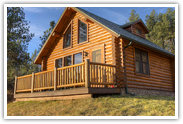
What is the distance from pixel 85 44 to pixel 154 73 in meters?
5.34

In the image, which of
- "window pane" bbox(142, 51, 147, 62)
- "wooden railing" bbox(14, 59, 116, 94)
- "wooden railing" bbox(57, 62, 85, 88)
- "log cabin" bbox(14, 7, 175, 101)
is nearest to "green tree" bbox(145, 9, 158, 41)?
"log cabin" bbox(14, 7, 175, 101)

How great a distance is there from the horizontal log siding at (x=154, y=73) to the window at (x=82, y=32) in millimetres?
3195

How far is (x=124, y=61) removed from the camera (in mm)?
10477

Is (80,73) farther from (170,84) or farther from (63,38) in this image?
(170,84)

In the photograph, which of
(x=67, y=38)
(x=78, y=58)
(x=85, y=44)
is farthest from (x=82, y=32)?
(x=78, y=58)

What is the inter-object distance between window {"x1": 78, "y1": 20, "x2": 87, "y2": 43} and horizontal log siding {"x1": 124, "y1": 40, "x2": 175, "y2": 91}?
10.5 feet

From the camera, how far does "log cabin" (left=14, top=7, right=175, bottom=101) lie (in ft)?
29.9

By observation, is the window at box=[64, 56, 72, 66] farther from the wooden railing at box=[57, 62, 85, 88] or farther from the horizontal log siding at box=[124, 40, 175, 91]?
the horizontal log siding at box=[124, 40, 175, 91]

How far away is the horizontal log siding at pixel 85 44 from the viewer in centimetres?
1105

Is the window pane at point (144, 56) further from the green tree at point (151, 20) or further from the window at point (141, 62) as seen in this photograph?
the green tree at point (151, 20)

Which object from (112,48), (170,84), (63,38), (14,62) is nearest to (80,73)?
(112,48)

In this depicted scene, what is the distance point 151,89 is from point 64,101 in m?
6.25

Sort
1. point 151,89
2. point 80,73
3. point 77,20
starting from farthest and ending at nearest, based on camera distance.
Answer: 1. point 77,20
2. point 151,89
3. point 80,73

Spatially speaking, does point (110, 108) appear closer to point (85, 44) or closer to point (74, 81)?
point (74, 81)
